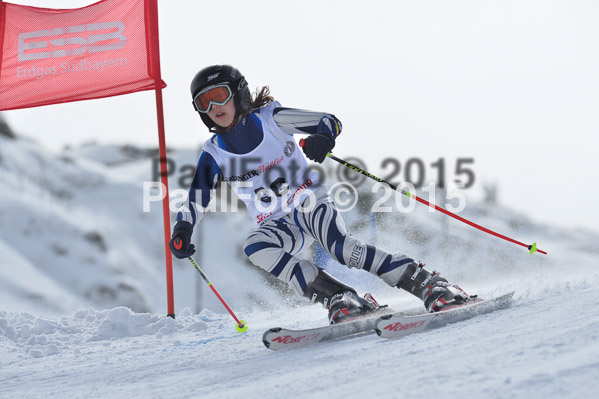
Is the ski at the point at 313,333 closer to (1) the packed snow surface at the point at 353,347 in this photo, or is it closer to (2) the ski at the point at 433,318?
(1) the packed snow surface at the point at 353,347

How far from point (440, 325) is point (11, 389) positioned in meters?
2.31

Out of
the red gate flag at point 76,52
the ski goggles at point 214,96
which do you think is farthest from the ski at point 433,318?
the red gate flag at point 76,52

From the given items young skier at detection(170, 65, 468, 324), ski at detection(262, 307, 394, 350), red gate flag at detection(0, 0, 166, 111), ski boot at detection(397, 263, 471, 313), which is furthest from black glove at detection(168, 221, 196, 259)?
red gate flag at detection(0, 0, 166, 111)

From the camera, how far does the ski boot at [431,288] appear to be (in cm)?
355

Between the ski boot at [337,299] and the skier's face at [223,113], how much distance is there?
44.4 inches

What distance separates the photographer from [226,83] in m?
3.84

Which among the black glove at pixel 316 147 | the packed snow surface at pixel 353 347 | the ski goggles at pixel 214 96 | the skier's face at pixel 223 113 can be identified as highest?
the ski goggles at pixel 214 96

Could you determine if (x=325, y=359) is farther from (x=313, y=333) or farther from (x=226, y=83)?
(x=226, y=83)

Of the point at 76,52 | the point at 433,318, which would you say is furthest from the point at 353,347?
the point at 76,52

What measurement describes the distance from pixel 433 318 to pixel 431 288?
1.29ft

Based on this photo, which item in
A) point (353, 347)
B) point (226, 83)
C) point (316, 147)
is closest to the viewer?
point (353, 347)

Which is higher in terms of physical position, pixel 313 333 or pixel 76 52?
pixel 76 52

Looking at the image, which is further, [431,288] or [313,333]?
[431,288]

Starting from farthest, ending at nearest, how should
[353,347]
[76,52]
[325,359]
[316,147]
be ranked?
[76,52] < [316,147] < [353,347] < [325,359]
